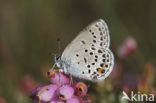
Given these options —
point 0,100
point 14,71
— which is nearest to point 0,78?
point 14,71

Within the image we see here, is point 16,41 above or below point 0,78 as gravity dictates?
above

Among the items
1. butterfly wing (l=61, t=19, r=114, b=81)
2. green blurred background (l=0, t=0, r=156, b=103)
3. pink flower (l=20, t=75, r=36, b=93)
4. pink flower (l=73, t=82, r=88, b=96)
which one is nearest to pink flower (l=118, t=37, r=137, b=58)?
green blurred background (l=0, t=0, r=156, b=103)

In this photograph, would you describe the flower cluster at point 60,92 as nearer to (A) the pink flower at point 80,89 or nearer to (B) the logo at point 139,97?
(A) the pink flower at point 80,89

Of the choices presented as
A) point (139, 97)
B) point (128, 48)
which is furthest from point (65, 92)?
point (128, 48)

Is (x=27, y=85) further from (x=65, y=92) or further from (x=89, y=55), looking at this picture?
(x=65, y=92)

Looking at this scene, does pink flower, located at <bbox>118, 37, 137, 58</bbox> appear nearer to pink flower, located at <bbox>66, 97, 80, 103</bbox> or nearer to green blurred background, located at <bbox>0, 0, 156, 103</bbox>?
green blurred background, located at <bbox>0, 0, 156, 103</bbox>

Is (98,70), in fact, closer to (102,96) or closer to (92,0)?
(102,96)
